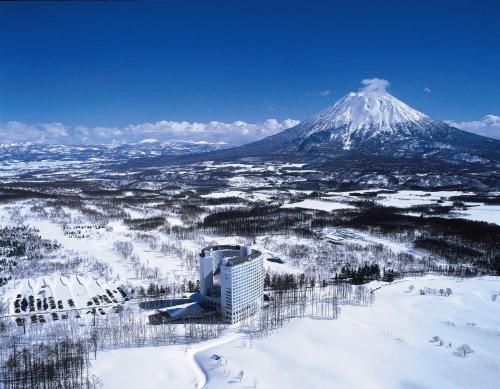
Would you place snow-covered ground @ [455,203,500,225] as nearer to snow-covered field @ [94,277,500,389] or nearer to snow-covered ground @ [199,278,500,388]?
snow-covered ground @ [199,278,500,388]

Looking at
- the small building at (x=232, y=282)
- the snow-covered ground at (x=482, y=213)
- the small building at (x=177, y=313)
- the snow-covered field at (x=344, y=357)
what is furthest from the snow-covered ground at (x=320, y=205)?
the small building at (x=177, y=313)

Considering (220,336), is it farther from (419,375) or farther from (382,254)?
(382,254)

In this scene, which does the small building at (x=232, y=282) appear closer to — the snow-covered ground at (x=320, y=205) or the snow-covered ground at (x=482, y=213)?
the snow-covered ground at (x=482, y=213)

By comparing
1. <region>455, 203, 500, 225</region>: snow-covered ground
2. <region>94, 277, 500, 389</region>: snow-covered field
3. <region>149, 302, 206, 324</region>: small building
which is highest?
<region>455, 203, 500, 225</region>: snow-covered ground

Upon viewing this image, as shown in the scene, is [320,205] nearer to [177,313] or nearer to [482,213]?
[482,213]

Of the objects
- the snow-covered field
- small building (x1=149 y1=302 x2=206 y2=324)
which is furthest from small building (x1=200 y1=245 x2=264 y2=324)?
the snow-covered field
